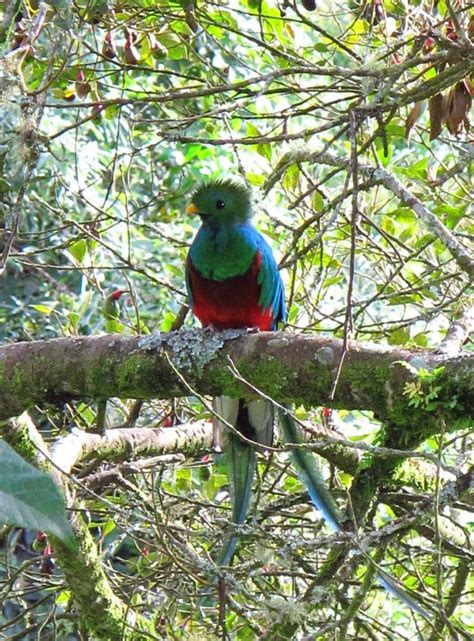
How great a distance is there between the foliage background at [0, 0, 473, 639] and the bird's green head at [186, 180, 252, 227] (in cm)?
9

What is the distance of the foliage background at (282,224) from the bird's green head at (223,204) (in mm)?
86

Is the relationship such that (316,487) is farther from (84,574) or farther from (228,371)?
(84,574)

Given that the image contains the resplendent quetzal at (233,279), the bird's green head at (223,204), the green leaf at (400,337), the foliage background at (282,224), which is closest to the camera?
the foliage background at (282,224)

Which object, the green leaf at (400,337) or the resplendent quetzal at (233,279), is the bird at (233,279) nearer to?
the resplendent quetzal at (233,279)

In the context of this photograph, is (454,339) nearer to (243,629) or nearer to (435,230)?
(435,230)

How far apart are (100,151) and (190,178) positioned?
27.2 inches

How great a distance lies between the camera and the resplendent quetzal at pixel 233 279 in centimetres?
305

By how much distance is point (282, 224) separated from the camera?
2.70m

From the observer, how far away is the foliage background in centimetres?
205

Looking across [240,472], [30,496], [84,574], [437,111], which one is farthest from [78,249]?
[30,496]

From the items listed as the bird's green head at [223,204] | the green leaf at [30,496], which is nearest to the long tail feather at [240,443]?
the bird's green head at [223,204]

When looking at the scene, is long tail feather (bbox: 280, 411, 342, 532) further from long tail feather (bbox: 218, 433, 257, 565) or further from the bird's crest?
the bird's crest

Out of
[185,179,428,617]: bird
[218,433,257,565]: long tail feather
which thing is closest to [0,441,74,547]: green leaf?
[218,433,257,565]: long tail feather

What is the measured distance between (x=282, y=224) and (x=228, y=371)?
69 centimetres
